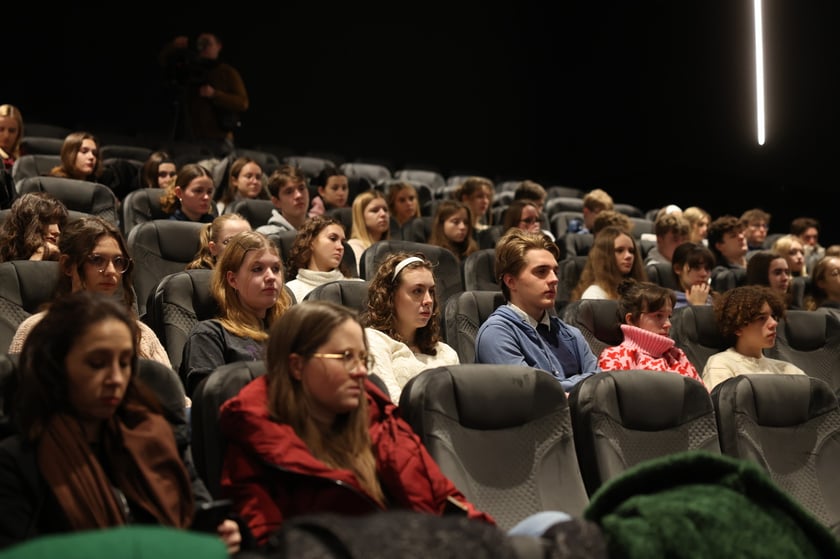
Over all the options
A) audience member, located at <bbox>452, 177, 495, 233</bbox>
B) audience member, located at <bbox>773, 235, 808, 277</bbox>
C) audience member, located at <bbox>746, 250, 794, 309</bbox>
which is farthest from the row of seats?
audience member, located at <bbox>452, 177, 495, 233</bbox>

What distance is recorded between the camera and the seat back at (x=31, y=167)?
4.97 meters

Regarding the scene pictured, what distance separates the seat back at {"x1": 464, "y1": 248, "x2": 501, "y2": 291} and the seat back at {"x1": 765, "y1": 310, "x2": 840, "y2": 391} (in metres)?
1.13

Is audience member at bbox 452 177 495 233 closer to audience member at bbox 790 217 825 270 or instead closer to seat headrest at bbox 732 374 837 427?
A: audience member at bbox 790 217 825 270

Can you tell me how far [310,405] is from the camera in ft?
6.53

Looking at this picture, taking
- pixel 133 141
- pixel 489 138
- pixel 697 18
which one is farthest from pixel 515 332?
pixel 489 138

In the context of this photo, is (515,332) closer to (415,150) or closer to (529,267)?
(529,267)

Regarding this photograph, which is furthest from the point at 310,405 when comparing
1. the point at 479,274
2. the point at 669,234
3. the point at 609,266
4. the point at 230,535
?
the point at 669,234

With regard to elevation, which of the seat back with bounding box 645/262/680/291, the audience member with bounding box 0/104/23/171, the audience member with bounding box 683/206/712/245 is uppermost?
the audience member with bounding box 0/104/23/171

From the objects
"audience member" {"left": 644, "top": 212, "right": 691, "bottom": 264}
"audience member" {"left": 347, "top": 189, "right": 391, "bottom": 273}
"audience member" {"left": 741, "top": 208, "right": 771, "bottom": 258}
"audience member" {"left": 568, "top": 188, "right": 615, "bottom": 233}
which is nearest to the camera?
"audience member" {"left": 347, "top": 189, "right": 391, "bottom": 273}

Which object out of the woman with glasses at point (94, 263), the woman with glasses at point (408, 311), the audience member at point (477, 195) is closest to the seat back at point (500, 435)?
the woman with glasses at point (408, 311)

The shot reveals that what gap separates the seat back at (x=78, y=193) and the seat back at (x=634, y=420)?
256 cm

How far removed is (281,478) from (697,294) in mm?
2862

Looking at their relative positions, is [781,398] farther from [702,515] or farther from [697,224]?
[697,224]

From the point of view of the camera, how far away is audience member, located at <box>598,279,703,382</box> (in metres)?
3.26
